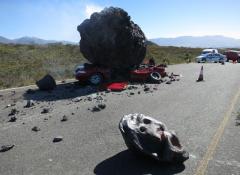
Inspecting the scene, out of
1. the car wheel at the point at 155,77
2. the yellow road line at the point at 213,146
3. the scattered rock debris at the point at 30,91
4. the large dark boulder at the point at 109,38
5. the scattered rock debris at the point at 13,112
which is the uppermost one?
the large dark boulder at the point at 109,38

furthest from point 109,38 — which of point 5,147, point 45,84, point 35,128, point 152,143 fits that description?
point 152,143

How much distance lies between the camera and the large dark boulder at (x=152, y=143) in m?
7.59

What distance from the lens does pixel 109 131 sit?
421 inches

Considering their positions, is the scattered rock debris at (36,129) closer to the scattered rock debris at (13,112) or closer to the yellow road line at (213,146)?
the scattered rock debris at (13,112)

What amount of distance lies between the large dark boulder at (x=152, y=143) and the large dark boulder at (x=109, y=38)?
1528 centimetres

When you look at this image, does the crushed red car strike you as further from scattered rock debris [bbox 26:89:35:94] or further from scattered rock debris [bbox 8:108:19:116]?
scattered rock debris [bbox 8:108:19:116]

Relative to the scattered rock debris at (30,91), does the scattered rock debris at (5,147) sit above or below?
above

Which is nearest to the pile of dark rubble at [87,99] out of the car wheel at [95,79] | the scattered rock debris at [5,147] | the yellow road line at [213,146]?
the scattered rock debris at [5,147]

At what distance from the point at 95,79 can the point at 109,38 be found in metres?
3.35

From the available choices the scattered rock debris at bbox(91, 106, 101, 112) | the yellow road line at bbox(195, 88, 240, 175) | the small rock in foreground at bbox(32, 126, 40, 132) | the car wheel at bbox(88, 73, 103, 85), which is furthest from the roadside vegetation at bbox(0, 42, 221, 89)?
the yellow road line at bbox(195, 88, 240, 175)

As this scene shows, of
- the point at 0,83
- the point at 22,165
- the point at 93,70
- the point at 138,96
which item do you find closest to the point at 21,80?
the point at 0,83

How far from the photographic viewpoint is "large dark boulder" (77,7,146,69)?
74.6 ft

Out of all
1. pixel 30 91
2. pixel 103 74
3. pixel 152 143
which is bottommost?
pixel 30 91

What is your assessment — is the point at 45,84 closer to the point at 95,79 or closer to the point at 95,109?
the point at 95,79
